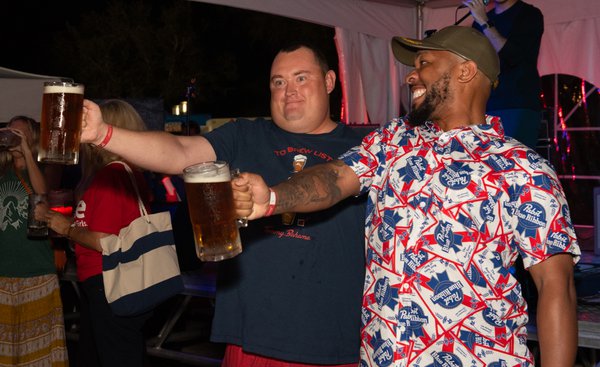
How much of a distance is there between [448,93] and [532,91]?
8.93ft

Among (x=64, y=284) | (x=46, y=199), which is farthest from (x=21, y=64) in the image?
(x=46, y=199)

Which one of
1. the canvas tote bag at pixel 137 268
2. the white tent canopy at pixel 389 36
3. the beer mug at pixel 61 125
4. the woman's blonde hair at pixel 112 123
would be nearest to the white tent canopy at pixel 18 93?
the white tent canopy at pixel 389 36

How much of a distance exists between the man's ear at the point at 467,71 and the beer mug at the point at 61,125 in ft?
4.45

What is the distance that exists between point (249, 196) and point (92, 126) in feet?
2.09

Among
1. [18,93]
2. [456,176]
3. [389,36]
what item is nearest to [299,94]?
[456,176]

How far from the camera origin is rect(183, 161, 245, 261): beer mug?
195cm

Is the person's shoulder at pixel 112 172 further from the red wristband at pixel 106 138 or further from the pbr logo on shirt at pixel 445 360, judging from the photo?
the pbr logo on shirt at pixel 445 360

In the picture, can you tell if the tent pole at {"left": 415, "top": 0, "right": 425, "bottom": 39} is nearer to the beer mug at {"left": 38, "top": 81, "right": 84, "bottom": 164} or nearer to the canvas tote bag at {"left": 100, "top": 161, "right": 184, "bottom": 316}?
the canvas tote bag at {"left": 100, "top": 161, "right": 184, "bottom": 316}

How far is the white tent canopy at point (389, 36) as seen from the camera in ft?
21.8

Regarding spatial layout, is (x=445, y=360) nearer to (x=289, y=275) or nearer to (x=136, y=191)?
(x=289, y=275)

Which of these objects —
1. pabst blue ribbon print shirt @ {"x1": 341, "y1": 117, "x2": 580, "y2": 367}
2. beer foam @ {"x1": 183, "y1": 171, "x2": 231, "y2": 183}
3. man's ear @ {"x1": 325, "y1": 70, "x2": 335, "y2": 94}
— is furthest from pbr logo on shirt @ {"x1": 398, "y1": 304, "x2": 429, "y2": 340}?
man's ear @ {"x1": 325, "y1": 70, "x2": 335, "y2": 94}

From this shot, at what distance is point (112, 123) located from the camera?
4160 millimetres

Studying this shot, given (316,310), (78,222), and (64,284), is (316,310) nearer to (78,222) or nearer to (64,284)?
(78,222)

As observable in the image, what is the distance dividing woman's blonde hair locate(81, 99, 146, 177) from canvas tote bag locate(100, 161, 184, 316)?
458 mm
